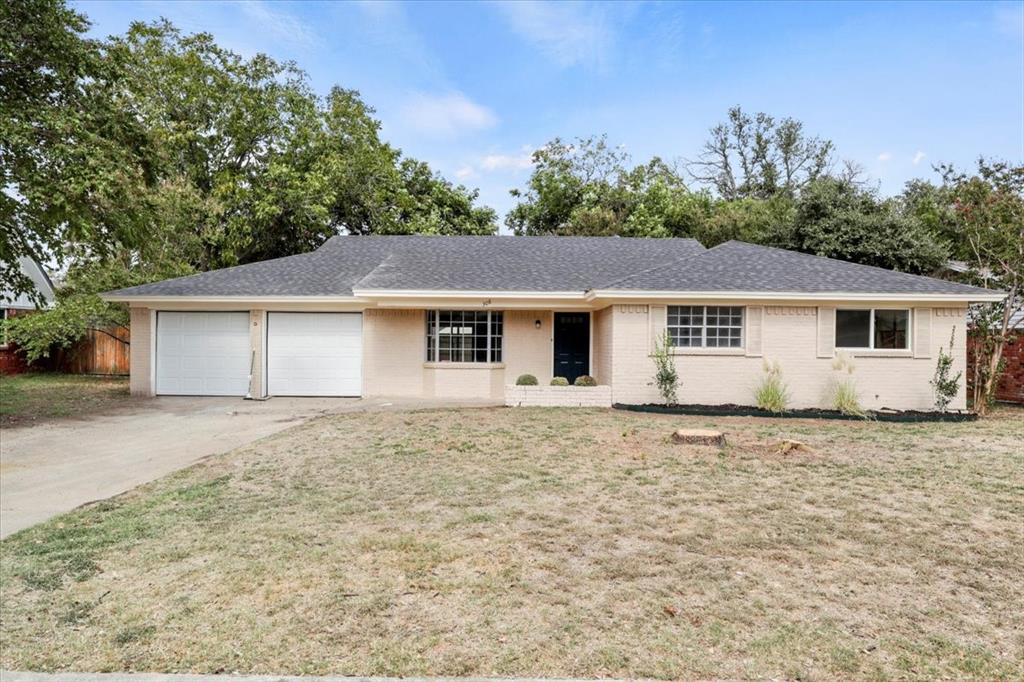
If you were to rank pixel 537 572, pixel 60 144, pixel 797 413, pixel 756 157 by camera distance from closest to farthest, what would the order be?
pixel 537 572, pixel 60 144, pixel 797 413, pixel 756 157

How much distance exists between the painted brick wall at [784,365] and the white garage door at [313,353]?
6.70 m

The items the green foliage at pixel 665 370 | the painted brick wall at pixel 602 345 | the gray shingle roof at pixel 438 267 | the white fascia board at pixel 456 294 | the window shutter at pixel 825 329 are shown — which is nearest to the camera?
the green foliage at pixel 665 370

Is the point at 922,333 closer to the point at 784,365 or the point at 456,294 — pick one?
the point at 784,365

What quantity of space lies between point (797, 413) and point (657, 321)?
342 cm

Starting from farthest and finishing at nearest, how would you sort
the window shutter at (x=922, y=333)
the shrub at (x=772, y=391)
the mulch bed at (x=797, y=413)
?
1. the window shutter at (x=922, y=333)
2. the shrub at (x=772, y=391)
3. the mulch bed at (x=797, y=413)

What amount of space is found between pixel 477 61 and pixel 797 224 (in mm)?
12515

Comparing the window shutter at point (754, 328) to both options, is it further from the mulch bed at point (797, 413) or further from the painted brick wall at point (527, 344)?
the painted brick wall at point (527, 344)

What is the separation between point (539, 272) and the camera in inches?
A: 587

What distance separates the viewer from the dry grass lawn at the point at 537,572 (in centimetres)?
294

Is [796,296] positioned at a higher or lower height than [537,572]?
higher

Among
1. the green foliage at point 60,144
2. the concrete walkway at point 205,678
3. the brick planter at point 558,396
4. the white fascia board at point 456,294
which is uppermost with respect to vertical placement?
the green foliage at point 60,144

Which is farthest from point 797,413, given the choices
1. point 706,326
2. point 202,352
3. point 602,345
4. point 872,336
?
point 202,352

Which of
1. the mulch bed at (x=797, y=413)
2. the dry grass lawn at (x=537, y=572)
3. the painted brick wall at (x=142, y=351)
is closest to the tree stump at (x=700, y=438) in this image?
the dry grass lawn at (x=537, y=572)

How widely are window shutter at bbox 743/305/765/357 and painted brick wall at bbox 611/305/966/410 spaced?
0.27 feet
